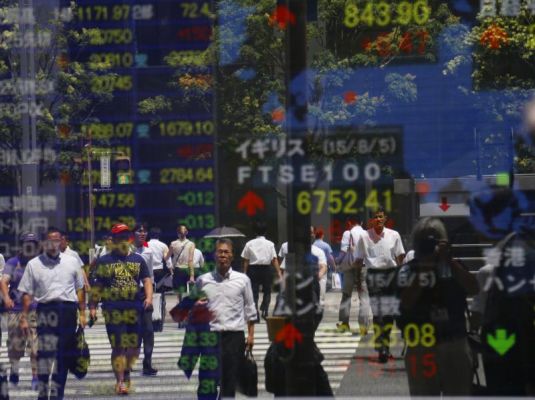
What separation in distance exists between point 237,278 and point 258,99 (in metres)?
1.16

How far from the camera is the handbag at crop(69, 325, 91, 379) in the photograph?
767cm

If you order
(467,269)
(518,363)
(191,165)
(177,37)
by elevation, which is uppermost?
(177,37)

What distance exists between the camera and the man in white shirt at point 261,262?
711 centimetres

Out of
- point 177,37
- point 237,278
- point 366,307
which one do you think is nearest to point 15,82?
point 177,37

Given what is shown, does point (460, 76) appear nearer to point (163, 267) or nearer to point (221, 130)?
point (221, 130)

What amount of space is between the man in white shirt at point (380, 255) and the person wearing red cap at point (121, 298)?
3.56 ft

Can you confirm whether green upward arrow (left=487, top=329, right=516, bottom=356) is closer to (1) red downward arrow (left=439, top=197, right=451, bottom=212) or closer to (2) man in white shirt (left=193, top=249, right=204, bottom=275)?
(1) red downward arrow (left=439, top=197, right=451, bottom=212)

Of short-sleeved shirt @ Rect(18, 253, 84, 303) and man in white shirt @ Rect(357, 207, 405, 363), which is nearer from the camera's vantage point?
man in white shirt @ Rect(357, 207, 405, 363)

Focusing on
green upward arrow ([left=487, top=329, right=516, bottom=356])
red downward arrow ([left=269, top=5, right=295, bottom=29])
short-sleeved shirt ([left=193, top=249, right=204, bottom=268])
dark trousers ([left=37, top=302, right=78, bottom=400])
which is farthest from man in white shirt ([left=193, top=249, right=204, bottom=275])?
green upward arrow ([left=487, top=329, right=516, bottom=356])

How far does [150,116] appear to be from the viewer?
7.23 m

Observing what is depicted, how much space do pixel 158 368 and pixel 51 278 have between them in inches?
30.6

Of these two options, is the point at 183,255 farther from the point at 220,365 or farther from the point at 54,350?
the point at 54,350

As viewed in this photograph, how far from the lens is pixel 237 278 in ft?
25.8

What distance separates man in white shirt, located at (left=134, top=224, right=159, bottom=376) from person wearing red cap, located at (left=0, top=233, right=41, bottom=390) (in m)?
0.51
